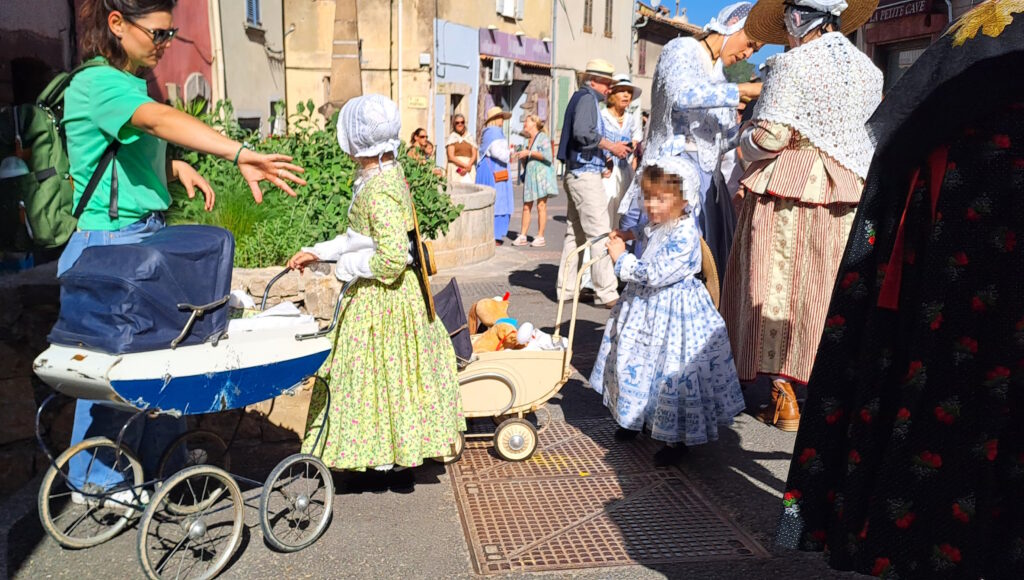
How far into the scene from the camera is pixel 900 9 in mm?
11227

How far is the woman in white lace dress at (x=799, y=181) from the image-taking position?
A: 4.71 m

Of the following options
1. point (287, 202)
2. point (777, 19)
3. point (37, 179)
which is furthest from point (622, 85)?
point (37, 179)

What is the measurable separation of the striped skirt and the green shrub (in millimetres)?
2299

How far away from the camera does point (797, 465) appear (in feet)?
9.31

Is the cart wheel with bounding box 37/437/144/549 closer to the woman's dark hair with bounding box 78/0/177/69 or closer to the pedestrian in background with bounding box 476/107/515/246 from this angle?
the woman's dark hair with bounding box 78/0/177/69

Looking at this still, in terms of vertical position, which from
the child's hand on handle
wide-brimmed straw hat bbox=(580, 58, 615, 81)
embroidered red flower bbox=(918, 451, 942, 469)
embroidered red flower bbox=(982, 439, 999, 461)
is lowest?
embroidered red flower bbox=(918, 451, 942, 469)

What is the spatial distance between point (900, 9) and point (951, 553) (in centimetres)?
1035

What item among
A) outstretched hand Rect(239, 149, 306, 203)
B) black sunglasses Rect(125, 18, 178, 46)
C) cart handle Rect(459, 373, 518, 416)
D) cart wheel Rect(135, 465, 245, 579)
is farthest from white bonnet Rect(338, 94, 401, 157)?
cart wheel Rect(135, 465, 245, 579)

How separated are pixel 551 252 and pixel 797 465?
354 inches

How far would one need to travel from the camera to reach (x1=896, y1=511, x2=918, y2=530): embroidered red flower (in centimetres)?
255

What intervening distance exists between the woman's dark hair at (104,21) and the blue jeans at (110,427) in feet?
2.04

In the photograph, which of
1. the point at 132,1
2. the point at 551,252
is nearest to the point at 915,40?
the point at 551,252

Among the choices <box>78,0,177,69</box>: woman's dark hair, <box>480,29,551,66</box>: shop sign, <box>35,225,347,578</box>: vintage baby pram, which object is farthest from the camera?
<box>480,29,551,66</box>: shop sign

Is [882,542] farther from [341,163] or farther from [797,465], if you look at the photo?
[341,163]
